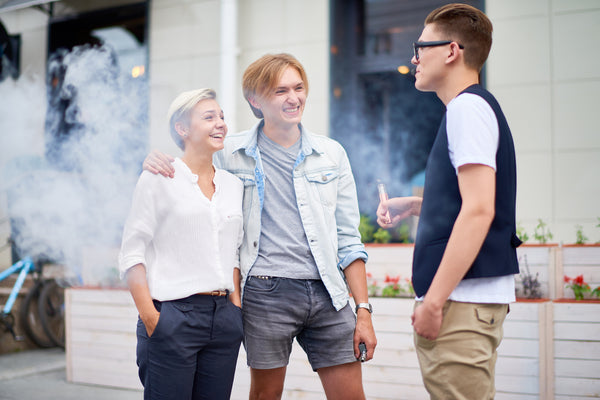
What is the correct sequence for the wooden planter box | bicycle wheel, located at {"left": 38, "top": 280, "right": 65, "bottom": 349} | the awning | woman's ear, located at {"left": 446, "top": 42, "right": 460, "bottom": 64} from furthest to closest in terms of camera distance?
the awning, bicycle wheel, located at {"left": 38, "top": 280, "right": 65, "bottom": 349}, the wooden planter box, woman's ear, located at {"left": 446, "top": 42, "right": 460, "bottom": 64}

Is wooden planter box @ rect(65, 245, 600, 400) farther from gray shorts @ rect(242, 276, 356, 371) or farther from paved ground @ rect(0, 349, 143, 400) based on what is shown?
gray shorts @ rect(242, 276, 356, 371)

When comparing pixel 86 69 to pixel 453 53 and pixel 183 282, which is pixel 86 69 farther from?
pixel 453 53

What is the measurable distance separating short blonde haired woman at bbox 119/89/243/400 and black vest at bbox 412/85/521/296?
2.40 feet

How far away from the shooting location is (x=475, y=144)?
155cm

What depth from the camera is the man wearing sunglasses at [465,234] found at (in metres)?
1.55

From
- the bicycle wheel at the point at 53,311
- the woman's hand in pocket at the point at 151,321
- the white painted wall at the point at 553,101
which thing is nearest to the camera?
the woman's hand in pocket at the point at 151,321

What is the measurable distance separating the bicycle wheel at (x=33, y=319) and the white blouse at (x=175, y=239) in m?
4.66

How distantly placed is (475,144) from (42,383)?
14.4ft

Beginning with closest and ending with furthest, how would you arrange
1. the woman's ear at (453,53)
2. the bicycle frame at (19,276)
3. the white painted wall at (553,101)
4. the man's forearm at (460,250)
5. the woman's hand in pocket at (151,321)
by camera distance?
the man's forearm at (460,250) < the woman's ear at (453,53) < the woman's hand in pocket at (151,321) < the white painted wall at (553,101) < the bicycle frame at (19,276)

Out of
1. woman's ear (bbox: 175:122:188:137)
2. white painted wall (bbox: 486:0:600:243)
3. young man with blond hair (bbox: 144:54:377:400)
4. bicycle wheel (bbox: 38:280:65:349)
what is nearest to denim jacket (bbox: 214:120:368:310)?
young man with blond hair (bbox: 144:54:377:400)

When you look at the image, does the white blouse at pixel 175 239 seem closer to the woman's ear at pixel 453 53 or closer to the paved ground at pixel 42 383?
the woman's ear at pixel 453 53

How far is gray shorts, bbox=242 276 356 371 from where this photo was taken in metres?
2.10

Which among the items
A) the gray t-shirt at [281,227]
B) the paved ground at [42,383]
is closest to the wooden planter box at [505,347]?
the paved ground at [42,383]

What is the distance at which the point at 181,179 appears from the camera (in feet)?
6.78
